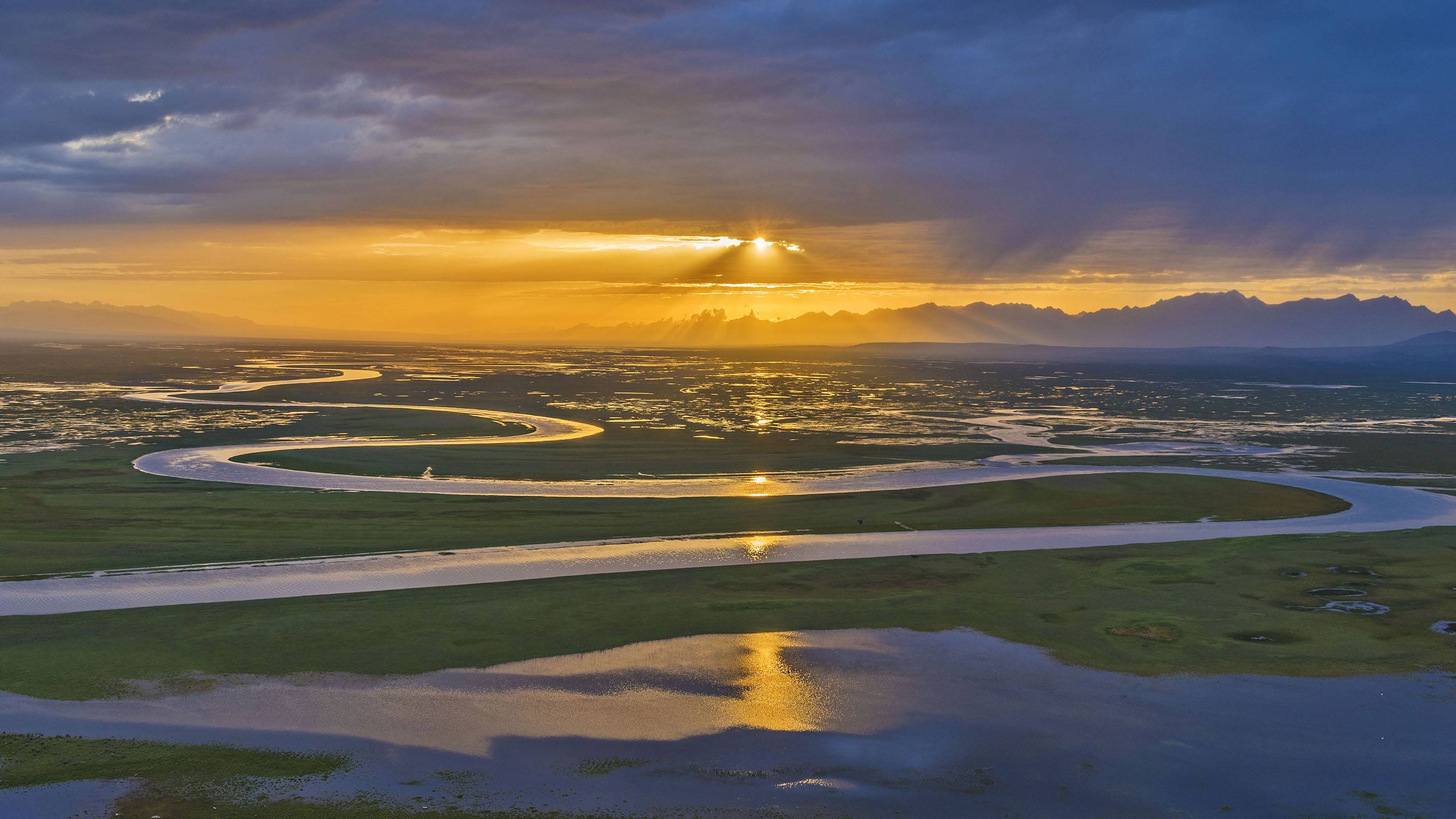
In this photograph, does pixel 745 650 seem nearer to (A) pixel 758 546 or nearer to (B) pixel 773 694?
(B) pixel 773 694

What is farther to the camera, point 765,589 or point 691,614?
point 765,589

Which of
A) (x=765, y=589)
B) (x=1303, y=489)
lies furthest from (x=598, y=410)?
(x=765, y=589)

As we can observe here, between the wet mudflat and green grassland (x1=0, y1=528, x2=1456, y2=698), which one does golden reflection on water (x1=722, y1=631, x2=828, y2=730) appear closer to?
the wet mudflat

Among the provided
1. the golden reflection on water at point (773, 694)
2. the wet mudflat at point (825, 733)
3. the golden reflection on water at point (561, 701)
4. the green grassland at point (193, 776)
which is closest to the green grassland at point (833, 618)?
the golden reflection on water at point (561, 701)

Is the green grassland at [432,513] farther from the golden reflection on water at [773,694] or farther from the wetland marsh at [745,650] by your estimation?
the golden reflection on water at [773,694]

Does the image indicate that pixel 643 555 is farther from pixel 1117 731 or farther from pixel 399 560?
pixel 1117 731

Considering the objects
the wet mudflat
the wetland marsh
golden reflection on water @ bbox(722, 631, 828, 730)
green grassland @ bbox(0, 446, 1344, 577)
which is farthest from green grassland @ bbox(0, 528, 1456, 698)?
green grassland @ bbox(0, 446, 1344, 577)
